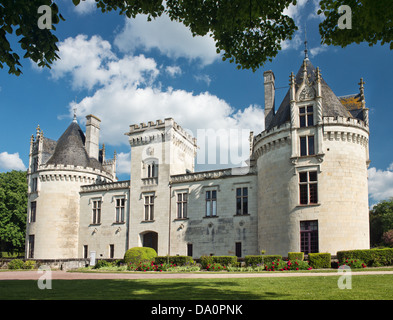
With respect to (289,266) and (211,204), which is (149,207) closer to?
(211,204)

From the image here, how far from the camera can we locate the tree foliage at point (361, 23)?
901 centimetres

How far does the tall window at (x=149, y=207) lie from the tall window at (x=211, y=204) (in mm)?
6292

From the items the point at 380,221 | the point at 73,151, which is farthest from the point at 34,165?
the point at 380,221

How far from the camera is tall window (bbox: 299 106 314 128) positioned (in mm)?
27312

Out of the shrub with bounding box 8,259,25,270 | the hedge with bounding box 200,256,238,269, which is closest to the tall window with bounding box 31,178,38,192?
the shrub with bounding box 8,259,25,270

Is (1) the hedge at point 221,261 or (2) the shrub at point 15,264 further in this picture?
(2) the shrub at point 15,264

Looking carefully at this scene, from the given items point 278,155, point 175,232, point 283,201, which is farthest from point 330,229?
point 175,232

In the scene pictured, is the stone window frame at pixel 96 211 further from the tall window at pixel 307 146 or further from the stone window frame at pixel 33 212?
the tall window at pixel 307 146

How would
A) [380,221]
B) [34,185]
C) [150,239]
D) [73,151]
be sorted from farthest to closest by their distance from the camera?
[380,221]
[73,151]
[34,185]
[150,239]

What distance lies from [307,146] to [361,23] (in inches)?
686

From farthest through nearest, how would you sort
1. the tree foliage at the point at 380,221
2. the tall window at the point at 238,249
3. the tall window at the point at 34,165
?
the tree foliage at the point at 380,221 → the tall window at the point at 34,165 → the tall window at the point at 238,249

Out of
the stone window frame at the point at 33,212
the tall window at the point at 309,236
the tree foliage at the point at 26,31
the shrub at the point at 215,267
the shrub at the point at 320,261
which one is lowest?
the shrub at the point at 215,267

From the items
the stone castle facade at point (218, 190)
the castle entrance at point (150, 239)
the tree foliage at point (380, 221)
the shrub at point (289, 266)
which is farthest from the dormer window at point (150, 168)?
the tree foliage at point (380, 221)

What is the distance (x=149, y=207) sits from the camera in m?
36.9
